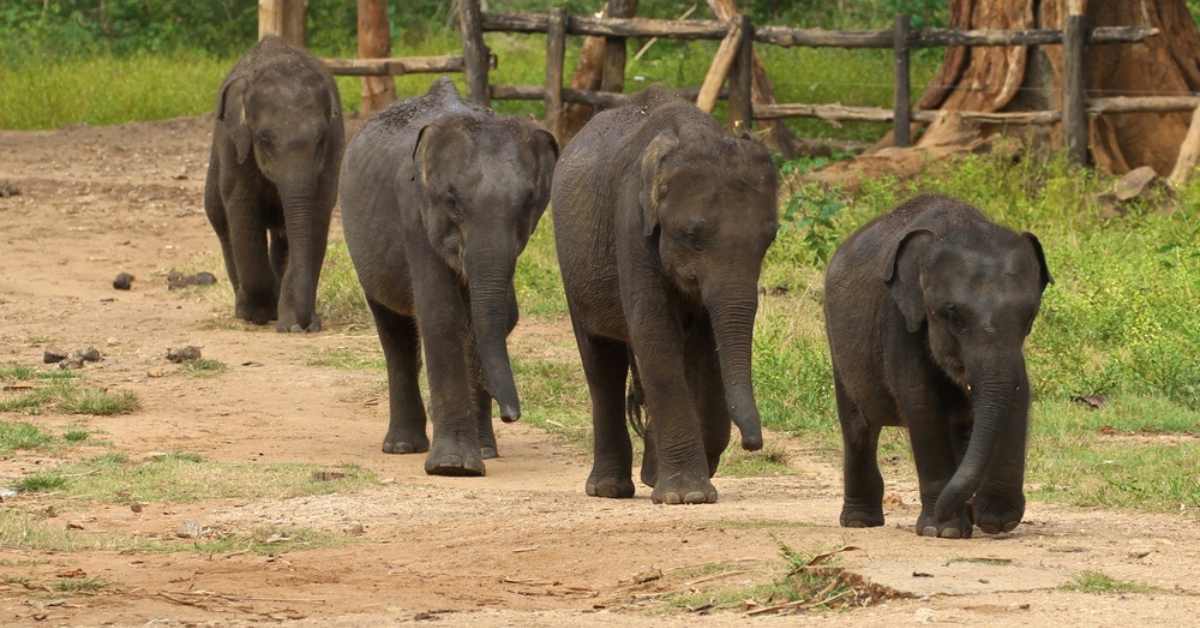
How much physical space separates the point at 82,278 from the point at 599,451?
9079 millimetres

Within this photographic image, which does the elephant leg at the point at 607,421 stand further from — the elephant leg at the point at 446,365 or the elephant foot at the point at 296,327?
the elephant foot at the point at 296,327

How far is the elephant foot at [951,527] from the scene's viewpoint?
24.5 ft

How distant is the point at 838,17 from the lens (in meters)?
29.9

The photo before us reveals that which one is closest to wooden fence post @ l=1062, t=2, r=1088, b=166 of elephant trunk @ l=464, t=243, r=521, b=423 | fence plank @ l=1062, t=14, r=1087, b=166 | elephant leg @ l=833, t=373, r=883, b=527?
fence plank @ l=1062, t=14, r=1087, b=166

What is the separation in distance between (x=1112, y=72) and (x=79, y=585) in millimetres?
14731

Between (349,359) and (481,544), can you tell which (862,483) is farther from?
(349,359)

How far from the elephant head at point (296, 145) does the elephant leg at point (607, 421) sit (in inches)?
202

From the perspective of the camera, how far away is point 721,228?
8.30 metres

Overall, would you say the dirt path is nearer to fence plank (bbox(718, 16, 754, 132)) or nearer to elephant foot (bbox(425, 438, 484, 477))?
elephant foot (bbox(425, 438, 484, 477))

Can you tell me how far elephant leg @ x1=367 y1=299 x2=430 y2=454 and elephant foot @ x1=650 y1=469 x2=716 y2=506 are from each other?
232cm

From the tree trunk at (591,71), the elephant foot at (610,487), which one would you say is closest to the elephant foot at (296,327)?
the elephant foot at (610,487)

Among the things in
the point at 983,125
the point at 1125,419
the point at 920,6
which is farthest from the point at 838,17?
the point at 1125,419

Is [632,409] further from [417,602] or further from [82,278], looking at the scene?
[82,278]

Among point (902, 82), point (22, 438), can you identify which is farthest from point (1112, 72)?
point (22, 438)
